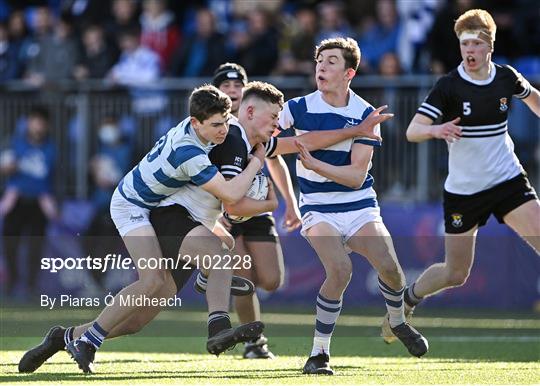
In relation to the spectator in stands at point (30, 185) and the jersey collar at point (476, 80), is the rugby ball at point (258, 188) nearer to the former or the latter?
the jersey collar at point (476, 80)

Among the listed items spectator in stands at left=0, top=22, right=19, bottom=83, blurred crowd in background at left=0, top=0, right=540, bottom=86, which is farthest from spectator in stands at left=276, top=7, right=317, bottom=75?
spectator in stands at left=0, top=22, right=19, bottom=83

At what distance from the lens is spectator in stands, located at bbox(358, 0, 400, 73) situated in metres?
17.7

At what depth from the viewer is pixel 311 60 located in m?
17.8

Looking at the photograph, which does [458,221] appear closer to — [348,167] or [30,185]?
[348,167]

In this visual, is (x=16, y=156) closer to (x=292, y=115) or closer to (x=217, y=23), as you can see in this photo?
(x=217, y=23)

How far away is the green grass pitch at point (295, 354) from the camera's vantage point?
909 cm

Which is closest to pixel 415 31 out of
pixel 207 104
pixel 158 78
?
pixel 158 78

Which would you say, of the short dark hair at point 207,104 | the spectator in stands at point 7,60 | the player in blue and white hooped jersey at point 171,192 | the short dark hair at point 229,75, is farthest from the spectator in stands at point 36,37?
the short dark hair at point 207,104

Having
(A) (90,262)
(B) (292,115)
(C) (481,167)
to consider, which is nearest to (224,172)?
(B) (292,115)

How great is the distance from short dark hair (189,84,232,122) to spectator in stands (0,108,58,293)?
9.88m

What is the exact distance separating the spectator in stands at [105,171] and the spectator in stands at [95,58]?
935 mm

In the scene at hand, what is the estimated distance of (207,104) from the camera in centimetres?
919

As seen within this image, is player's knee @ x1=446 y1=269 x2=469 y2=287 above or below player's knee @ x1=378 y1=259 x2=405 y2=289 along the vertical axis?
below

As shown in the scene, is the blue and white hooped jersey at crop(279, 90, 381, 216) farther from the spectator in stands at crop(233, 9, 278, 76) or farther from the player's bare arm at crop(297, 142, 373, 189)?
the spectator in stands at crop(233, 9, 278, 76)
